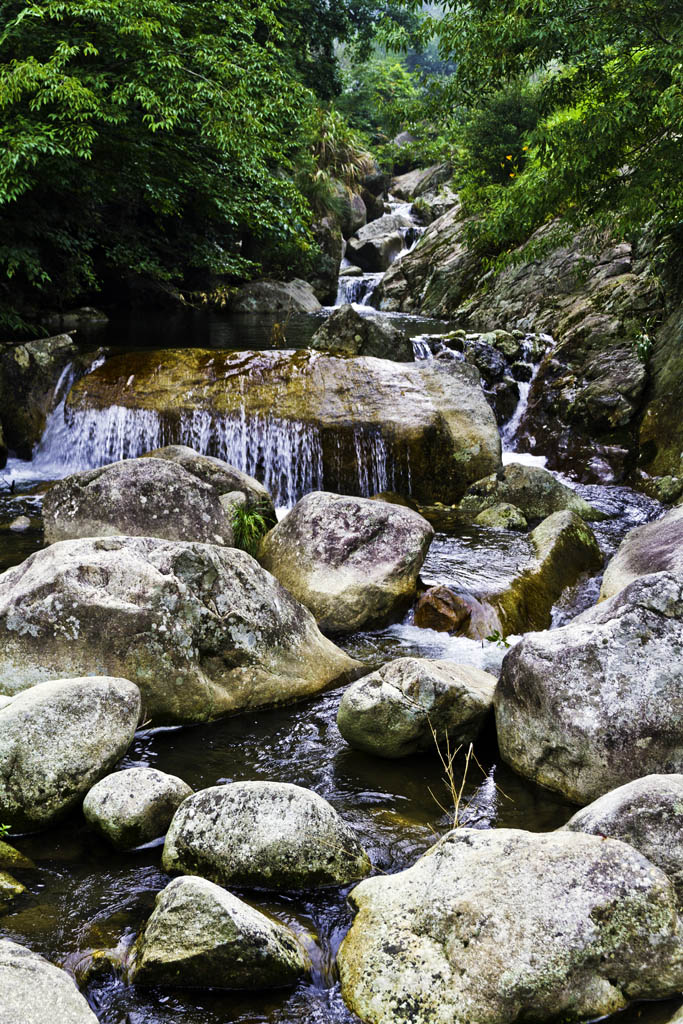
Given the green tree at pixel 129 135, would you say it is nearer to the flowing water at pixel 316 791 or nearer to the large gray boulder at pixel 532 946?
the flowing water at pixel 316 791

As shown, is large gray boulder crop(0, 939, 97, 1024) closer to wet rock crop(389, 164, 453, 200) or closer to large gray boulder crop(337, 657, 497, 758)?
large gray boulder crop(337, 657, 497, 758)

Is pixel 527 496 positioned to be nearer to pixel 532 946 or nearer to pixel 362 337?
pixel 362 337

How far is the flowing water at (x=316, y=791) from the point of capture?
2.95m

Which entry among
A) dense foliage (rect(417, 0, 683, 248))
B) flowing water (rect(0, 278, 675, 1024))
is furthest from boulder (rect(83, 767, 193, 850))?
dense foliage (rect(417, 0, 683, 248))

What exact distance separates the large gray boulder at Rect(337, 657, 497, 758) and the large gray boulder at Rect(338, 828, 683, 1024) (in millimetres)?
1547

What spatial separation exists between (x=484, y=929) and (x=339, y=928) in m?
0.71

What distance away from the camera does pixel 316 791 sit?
14.6 feet

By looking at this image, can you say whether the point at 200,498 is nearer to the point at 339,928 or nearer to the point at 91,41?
the point at 339,928

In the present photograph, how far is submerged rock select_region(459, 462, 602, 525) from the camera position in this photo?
9445 mm

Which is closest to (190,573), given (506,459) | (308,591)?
(308,591)

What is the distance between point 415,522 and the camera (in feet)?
23.1

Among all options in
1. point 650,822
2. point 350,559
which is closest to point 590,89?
point 350,559

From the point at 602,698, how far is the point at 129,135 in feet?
40.9

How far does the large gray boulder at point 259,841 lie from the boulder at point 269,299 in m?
19.1
